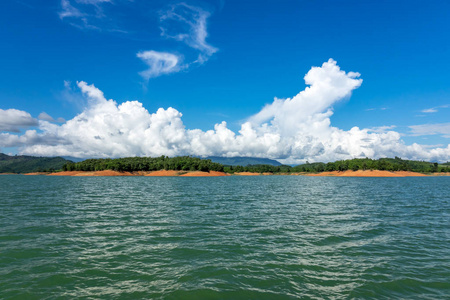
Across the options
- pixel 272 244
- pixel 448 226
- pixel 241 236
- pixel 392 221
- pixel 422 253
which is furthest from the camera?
pixel 392 221

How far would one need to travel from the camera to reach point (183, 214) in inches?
1268

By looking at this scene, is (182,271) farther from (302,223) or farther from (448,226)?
(448,226)

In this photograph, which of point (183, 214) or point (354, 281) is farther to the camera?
point (183, 214)

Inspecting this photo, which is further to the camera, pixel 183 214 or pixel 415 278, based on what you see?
pixel 183 214

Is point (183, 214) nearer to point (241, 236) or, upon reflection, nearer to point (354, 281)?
point (241, 236)

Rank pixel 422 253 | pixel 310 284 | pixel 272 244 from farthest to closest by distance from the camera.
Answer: pixel 272 244 → pixel 422 253 → pixel 310 284

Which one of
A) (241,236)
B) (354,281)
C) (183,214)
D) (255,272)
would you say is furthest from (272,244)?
(183,214)

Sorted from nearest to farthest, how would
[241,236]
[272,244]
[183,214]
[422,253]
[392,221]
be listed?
1. [422,253]
2. [272,244]
3. [241,236]
4. [392,221]
5. [183,214]

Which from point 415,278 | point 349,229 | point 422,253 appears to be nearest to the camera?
point 415,278

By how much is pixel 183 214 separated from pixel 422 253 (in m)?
24.5

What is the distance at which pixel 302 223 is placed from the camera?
89.0ft

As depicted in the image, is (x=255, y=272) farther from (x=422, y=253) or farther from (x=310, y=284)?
(x=422, y=253)

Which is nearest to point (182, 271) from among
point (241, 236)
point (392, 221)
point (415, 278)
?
point (241, 236)

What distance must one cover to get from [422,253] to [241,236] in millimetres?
13445
